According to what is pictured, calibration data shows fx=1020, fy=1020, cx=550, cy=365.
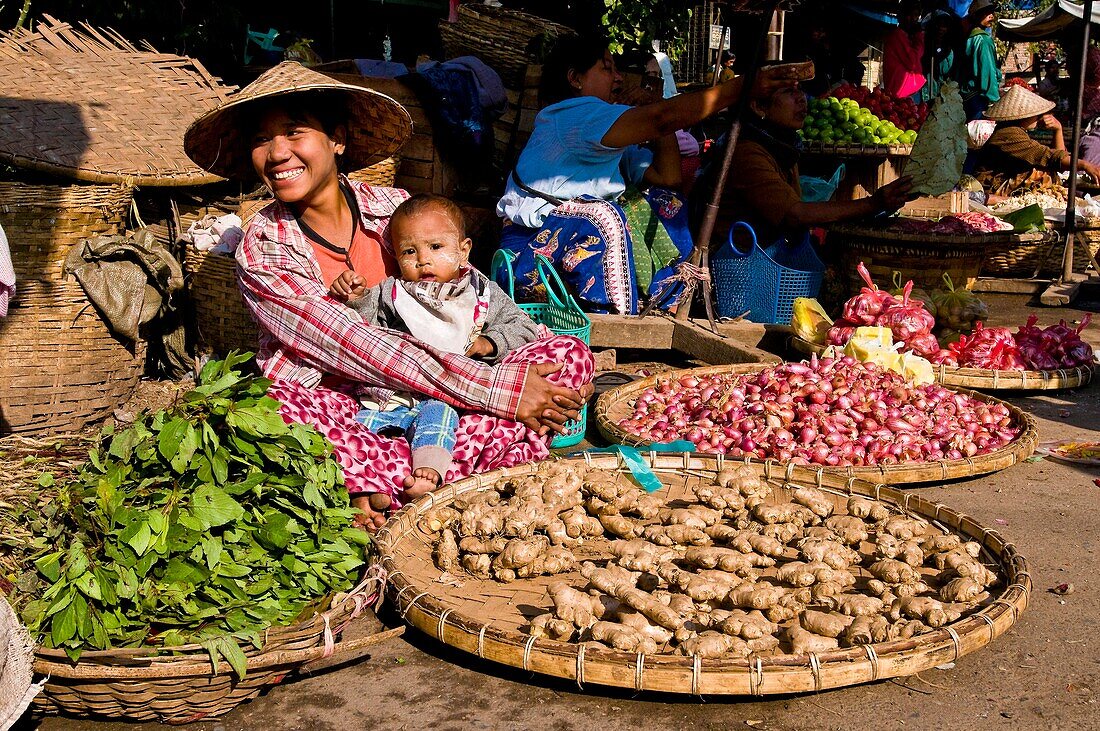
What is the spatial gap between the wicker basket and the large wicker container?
2.77 meters

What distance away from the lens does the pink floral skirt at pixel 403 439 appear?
113 inches

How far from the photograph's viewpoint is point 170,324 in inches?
185

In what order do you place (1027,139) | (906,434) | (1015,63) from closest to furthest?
(906,434) → (1027,139) → (1015,63)

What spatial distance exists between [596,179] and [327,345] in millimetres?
2199

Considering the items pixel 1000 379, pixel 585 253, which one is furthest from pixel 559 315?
pixel 1000 379

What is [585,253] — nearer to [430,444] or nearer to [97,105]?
[430,444]

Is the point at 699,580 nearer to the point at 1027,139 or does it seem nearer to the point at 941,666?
the point at 941,666

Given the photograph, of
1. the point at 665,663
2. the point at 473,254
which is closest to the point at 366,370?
the point at 665,663

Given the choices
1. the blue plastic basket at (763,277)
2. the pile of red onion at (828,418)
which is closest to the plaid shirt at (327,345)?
the pile of red onion at (828,418)

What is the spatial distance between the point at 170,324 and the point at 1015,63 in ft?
59.3

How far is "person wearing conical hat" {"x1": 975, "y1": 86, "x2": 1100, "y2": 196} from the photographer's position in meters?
10.0

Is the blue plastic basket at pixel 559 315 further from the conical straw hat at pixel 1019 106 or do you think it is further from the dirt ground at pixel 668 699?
→ the conical straw hat at pixel 1019 106

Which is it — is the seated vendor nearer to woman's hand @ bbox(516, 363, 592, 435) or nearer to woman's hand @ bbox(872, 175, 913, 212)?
woman's hand @ bbox(872, 175, 913, 212)

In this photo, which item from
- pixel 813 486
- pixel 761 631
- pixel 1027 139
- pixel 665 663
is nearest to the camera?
pixel 665 663
